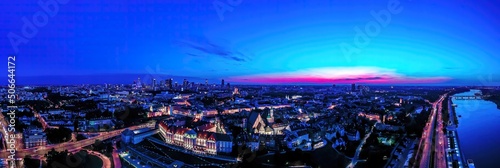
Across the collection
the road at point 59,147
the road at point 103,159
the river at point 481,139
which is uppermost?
the road at point 59,147

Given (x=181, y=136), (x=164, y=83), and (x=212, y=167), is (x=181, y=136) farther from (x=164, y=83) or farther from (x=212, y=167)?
(x=164, y=83)

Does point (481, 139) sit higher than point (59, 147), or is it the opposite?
point (59, 147)

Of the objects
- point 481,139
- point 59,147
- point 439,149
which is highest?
point 59,147

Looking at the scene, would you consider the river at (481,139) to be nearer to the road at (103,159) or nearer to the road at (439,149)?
the road at (439,149)

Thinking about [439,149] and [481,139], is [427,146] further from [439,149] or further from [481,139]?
[481,139]

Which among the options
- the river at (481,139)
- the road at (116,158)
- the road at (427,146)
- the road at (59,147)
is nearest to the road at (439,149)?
the road at (427,146)

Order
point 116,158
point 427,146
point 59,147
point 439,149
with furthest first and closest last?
point 427,146
point 439,149
point 59,147
point 116,158

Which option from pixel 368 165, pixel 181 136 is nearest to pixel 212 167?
pixel 181 136

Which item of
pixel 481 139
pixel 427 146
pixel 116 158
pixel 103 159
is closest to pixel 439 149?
pixel 427 146

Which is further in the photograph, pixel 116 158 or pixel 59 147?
pixel 59 147

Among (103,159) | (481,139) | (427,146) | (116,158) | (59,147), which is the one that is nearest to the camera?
(103,159)

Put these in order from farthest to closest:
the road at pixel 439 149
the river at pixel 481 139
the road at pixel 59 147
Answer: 1. the river at pixel 481 139
2. the road at pixel 59 147
3. the road at pixel 439 149
